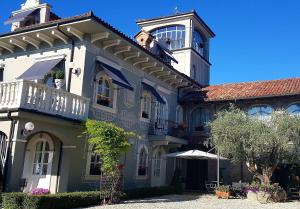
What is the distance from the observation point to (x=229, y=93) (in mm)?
23000

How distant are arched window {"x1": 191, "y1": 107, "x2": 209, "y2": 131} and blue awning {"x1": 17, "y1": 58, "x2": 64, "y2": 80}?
11.2m

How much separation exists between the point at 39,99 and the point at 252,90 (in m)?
14.1

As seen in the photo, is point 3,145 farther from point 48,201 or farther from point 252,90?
point 252,90

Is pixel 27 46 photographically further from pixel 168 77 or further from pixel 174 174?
pixel 174 174

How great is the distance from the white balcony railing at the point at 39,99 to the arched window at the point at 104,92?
76.5 inches

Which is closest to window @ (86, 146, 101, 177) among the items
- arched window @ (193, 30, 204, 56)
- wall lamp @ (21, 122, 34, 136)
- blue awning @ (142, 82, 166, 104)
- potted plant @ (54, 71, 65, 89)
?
potted plant @ (54, 71, 65, 89)

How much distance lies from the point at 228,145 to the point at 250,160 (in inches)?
50.9

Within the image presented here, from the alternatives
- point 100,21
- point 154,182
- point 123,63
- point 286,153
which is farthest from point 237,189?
point 100,21

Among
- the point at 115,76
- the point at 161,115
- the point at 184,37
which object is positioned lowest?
the point at 161,115

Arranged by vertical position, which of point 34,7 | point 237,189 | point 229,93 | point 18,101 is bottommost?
point 237,189

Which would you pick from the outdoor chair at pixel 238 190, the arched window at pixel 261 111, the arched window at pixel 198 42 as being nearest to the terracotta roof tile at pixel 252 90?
the arched window at pixel 261 111

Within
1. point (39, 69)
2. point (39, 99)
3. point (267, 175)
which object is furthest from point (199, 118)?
point (39, 99)

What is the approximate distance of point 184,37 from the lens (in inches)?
Result: 1129

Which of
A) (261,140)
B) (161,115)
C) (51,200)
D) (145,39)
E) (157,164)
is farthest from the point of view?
(145,39)
